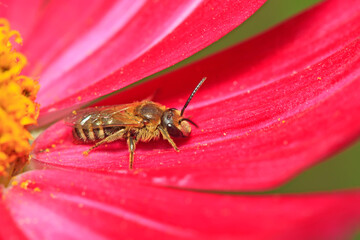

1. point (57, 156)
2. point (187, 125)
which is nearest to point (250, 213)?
point (187, 125)

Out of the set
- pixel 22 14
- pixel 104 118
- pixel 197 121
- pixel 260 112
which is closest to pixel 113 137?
pixel 104 118

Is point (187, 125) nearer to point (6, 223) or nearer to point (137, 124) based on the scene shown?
point (137, 124)

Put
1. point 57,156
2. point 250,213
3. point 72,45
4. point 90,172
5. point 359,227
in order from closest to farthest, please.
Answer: point 359,227, point 250,213, point 90,172, point 57,156, point 72,45

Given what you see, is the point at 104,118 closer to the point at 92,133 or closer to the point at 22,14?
the point at 92,133

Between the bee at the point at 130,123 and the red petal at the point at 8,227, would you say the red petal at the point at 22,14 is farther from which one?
the red petal at the point at 8,227

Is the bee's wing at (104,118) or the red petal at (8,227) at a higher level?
the bee's wing at (104,118)

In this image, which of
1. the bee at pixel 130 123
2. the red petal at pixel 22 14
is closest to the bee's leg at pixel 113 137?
the bee at pixel 130 123
